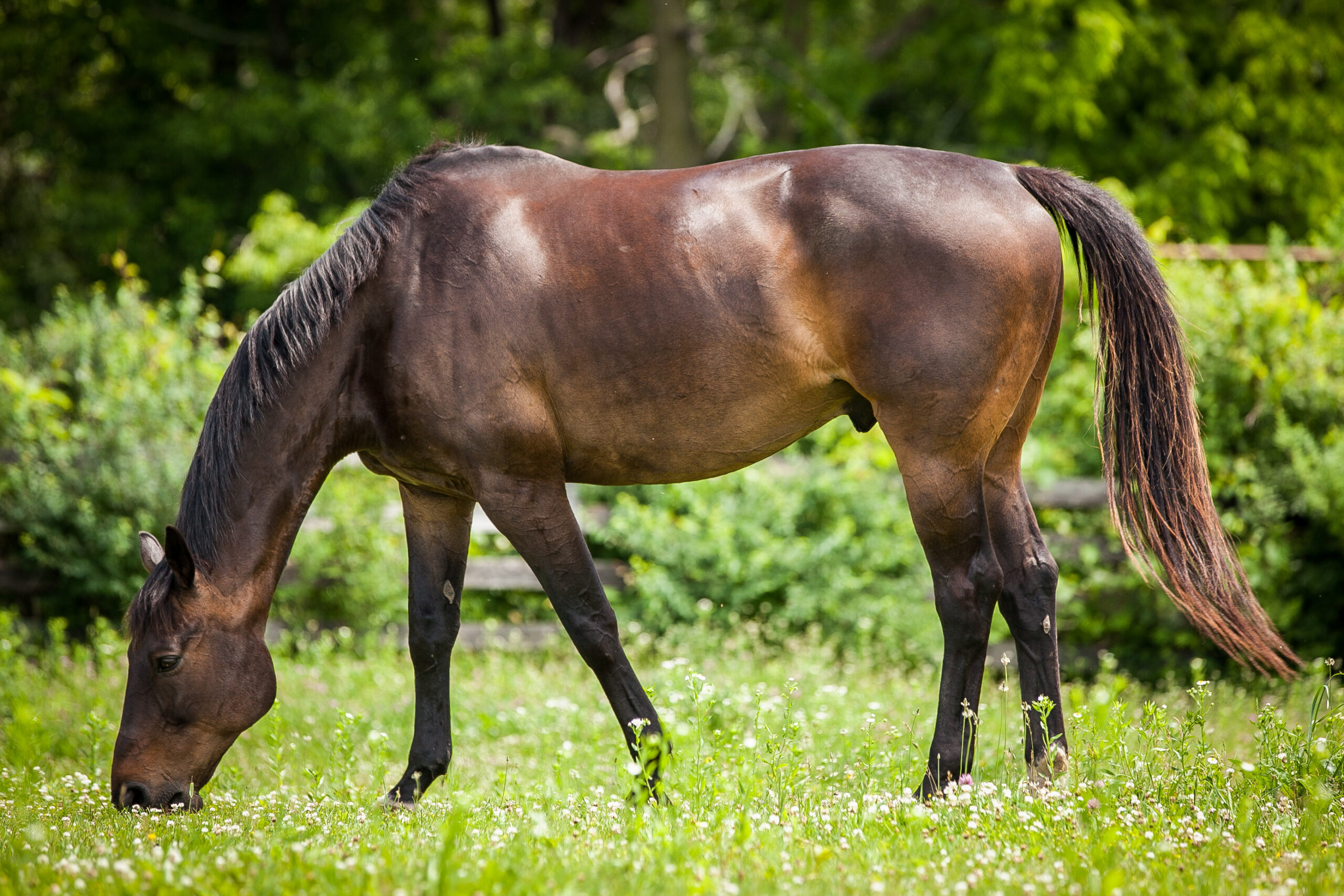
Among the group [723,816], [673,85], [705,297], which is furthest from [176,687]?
[673,85]

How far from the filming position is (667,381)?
11.1 ft

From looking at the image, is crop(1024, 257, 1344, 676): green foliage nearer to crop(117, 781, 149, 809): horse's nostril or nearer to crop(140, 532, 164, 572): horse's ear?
crop(140, 532, 164, 572): horse's ear

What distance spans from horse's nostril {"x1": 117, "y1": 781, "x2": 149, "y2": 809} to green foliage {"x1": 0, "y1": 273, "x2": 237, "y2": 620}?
371 cm

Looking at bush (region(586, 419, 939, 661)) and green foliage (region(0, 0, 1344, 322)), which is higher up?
green foliage (region(0, 0, 1344, 322))

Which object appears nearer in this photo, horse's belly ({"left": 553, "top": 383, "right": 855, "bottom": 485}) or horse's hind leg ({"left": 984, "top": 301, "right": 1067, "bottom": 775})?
horse's belly ({"left": 553, "top": 383, "right": 855, "bottom": 485})

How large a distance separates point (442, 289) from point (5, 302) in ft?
45.6

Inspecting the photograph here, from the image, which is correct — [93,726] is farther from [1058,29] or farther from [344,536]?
[1058,29]

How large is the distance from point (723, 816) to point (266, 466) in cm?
187

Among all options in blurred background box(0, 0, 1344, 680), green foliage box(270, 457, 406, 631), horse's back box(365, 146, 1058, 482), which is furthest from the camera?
green foliage box(270, 457, 406, 631)

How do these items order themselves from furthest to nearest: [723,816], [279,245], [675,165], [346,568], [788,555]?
[675,165]
[279,245]
[346,568]
[788,555]
[723,816]

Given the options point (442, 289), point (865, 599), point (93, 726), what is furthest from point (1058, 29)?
point (93, 726)

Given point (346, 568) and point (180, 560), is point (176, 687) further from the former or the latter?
point (346, 568)

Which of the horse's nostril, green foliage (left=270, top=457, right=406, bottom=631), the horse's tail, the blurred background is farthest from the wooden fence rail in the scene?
the horse's nostril

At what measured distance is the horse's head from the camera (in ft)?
11.5
